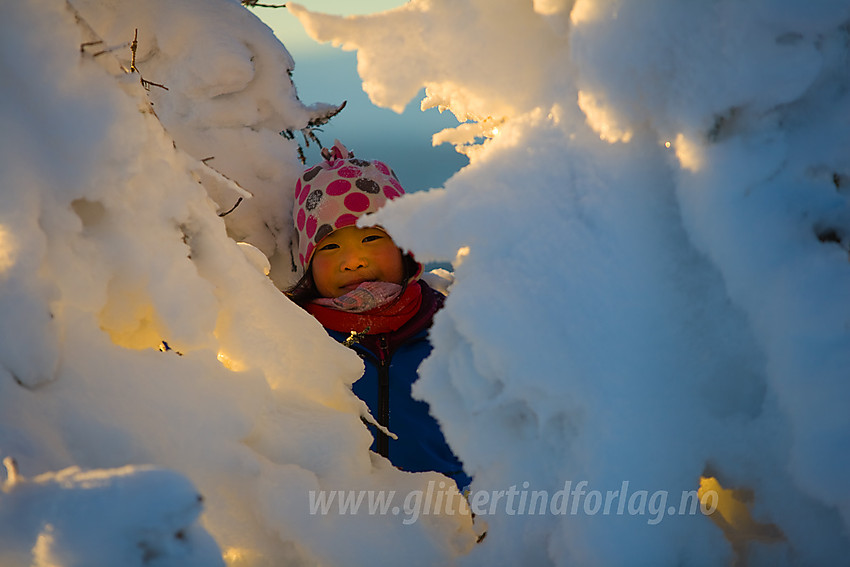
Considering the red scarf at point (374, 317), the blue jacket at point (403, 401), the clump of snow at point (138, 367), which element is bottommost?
the blue jacket at point (403, 401)

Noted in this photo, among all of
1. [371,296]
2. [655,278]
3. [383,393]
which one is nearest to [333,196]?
[371,296]

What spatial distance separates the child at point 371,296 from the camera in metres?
1.78

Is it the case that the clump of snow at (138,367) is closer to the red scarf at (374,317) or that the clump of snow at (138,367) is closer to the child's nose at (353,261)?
the red scarf at (374,317)

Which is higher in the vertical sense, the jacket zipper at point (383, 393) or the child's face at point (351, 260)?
the child's face at point (351, 260)

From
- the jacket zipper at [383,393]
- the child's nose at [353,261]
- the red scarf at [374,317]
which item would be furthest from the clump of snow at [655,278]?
the child's nose at [353,261]

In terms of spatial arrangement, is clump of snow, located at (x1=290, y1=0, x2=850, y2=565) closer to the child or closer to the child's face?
the child

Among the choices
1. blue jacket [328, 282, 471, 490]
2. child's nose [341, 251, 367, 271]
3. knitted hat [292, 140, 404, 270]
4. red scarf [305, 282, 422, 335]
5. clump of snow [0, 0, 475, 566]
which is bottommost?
blue jacket [328, 282, 471, 490]

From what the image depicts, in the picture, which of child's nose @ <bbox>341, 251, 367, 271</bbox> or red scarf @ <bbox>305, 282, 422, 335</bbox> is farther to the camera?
child's nose @ <bbox>341, 251, 367, 271</bbox>

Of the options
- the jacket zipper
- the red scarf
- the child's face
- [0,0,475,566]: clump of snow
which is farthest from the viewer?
the child's face

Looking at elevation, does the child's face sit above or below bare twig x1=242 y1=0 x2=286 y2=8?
below

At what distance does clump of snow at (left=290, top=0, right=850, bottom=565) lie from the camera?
0.60 m

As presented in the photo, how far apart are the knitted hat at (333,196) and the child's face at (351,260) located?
2.1 inches

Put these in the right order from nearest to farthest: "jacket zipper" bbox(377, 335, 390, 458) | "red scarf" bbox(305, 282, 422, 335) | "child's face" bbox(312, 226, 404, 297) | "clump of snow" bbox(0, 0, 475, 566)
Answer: "clump of snow" bbox(0, 0, 475, 566), "jacket zipper" bbox(377, 335, 390, 458), "red scarf" bbox(305, 282, 422, 335), "child's face" bbox(312, 226, 404, 297)

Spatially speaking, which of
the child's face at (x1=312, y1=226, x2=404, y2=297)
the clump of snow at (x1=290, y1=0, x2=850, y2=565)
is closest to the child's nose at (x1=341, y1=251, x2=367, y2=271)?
the child's face at (x1=312, y1=226, x2=404, y2=297)
